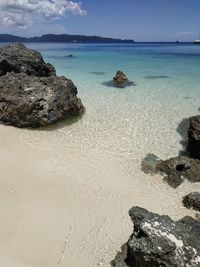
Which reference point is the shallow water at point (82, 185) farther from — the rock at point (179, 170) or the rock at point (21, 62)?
the rock at point (21, 62)

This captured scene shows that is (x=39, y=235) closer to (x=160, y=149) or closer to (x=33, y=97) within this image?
(x=160, y=149)

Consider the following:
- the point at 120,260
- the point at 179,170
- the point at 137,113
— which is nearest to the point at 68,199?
the point at 120,260

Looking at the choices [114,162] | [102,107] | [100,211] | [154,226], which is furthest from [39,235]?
[102,107]

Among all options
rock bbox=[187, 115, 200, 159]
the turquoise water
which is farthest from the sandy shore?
rock bbox=[187, 115, 200, 159]

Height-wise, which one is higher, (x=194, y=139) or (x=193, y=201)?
(x=194, y=139)

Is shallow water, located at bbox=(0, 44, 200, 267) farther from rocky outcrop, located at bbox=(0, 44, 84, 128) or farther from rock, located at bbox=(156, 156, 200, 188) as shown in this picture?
rocky outcrop, located at bbox=(0, 44, 84, 128)

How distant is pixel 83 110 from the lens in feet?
43.4

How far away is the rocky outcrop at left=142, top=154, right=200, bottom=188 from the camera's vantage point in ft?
26.1

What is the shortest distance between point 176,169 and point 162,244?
391cm

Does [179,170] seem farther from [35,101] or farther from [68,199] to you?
[35,101]

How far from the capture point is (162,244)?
4488 mm

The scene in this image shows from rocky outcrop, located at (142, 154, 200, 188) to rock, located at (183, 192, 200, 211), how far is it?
0.75 meters

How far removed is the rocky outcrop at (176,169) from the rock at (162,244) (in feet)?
10.0

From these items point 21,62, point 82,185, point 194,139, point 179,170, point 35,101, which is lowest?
point 82,185
